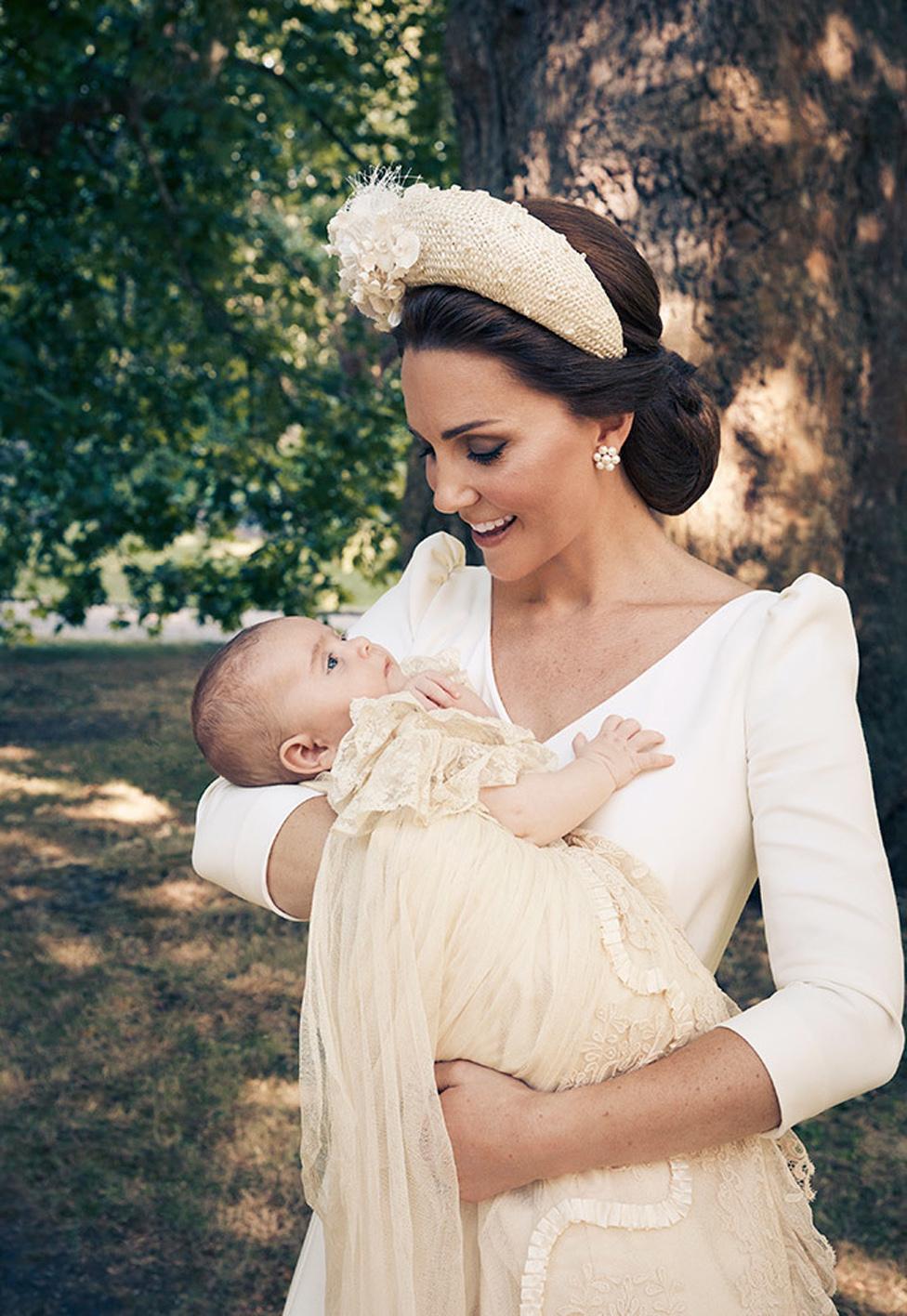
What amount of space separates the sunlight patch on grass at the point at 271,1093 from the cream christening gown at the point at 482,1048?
250 cm

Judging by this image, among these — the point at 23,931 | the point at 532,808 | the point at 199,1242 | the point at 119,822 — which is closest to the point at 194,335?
the point at 119,822

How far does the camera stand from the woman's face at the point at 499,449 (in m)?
1.71

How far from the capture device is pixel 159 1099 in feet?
13.0

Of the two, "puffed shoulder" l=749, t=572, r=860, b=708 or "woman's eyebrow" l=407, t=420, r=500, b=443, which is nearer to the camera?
"puffed shoulder" l=749, t=572, r=860, b=708

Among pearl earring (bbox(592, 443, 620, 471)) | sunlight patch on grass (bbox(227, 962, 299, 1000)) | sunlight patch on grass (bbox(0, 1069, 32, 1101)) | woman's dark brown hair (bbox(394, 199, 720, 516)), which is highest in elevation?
woman's dark brown hair (bbox(394, 199, 720, 516))

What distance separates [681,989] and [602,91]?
8.19ft

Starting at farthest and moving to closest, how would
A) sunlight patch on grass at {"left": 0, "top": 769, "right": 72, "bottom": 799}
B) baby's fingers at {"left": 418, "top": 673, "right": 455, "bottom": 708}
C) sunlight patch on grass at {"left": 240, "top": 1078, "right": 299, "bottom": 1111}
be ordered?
sunlight patch on grass at {"left": 0, "top": 769, "right": 72, "bottom": 799}
sunlight patch on grass at {"left": 240, "top": 1078, "right": 299, "bottom": 1111}
baby's fingers at {"left": 418, "top": 673, "right": 455, "bottom": 708}

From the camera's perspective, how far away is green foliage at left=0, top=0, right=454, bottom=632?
6.06m

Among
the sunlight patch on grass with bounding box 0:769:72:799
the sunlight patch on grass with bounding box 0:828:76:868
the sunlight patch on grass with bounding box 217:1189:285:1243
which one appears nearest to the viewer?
the sunlight patch on grass with bounding box 217:1189:285:1243

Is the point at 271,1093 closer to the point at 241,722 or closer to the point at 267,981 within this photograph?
the point at 267,981

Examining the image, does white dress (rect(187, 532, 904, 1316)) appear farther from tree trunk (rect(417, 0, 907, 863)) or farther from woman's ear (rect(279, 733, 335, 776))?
tree trunk (rect(417, 0, 907, 863))

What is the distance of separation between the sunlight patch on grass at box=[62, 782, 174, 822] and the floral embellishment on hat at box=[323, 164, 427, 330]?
4.98 meters

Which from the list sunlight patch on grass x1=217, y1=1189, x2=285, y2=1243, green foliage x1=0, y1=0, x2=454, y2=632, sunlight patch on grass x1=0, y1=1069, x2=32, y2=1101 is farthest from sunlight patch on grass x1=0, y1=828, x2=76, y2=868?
sunlight patch on grass x1=217, y1=1189, x2=285, y2=1243

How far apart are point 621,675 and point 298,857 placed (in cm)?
47
